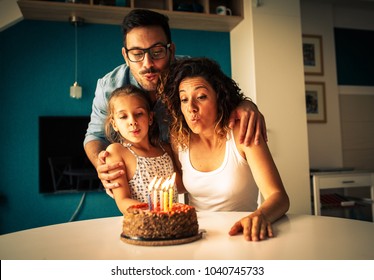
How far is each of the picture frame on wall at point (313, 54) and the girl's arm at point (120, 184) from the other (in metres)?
A: 2.88

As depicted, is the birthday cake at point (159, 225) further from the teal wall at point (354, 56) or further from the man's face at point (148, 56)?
the teal wall at point (354, 56)

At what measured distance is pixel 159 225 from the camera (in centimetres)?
74

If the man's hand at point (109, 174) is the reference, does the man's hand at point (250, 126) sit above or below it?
above

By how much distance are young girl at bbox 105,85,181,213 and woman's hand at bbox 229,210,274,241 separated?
51 centimetres

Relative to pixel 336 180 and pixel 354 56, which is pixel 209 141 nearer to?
pixel 336 180

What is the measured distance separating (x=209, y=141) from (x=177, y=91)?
254 millimetres

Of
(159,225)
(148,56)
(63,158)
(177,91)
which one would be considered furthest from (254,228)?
(63,158)

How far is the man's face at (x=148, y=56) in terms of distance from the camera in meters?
1.49

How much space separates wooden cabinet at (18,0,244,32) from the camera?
2764 mm

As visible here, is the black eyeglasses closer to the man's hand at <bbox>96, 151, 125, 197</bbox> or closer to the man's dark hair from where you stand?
the man's dark hair

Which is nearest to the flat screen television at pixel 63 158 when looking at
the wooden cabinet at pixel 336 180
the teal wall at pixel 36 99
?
the teal wall at pixel 36 99

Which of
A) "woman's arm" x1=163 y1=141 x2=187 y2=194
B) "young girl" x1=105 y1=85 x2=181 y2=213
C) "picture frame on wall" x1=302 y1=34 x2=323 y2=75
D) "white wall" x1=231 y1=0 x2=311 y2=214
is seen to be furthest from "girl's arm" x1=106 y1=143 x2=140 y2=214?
"picture frame on wall" x1=302 y1=34 x2=323 y2=75

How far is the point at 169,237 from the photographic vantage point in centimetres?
74
